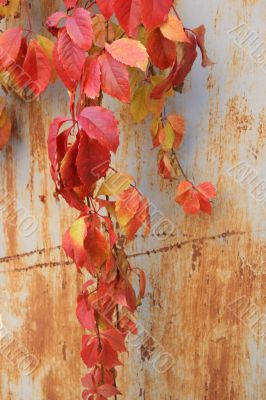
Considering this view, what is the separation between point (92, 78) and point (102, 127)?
106mm

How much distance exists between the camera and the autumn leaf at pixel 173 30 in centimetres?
86

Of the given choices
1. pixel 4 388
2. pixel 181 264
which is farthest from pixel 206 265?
pixel 4 388

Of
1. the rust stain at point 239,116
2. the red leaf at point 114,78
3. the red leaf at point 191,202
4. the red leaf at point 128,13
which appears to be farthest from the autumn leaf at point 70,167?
the rust stain at point 239,116

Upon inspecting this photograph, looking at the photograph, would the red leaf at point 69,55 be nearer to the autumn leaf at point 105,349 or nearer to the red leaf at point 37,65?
the red leaf at point 37,65

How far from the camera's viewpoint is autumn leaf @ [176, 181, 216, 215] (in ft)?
3.70

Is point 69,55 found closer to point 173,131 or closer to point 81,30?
point 81,30

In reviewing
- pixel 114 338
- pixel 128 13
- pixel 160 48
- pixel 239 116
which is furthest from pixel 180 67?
pixel 114 338

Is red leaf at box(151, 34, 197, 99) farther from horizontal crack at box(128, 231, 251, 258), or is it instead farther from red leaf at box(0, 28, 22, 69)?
horizontal crack at box(128, 231, 251, 258)

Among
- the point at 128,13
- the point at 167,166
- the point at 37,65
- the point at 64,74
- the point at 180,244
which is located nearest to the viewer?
the point at 128,13

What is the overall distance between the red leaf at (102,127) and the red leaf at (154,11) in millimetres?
178

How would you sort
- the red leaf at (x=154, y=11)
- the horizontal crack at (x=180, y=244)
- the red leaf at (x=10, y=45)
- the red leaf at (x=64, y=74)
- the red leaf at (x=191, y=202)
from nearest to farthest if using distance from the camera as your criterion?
the red leaf at (x=154, y=11) → the red leaf at (x=64, y=74) → the red leaf at (x=10, y=45) → the red leaf at (x=191, y=202) → the horizontal crack at (x=180, y=244)

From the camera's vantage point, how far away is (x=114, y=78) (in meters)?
0.86

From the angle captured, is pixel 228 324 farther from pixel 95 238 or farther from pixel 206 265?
pixel 95 238

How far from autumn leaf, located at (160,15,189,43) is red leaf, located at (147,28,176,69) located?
2cm
